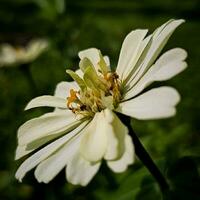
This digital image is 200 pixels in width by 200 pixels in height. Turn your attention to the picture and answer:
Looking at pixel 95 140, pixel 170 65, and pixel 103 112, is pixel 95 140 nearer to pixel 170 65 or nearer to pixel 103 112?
pixel 103 112

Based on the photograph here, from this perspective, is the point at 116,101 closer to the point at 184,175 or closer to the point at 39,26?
the point at 184,175

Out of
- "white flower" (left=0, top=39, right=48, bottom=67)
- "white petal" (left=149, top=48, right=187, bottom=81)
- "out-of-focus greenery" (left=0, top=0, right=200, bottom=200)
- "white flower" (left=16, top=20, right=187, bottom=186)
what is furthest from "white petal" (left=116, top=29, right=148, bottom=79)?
"white flower" (left=0, top=39, right=48, bottom=67)

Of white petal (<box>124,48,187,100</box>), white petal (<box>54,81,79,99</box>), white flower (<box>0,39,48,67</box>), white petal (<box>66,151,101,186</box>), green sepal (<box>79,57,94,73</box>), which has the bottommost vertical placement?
white flower (<box>0,39,48,67</box>)

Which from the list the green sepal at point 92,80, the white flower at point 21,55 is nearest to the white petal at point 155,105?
the green sepal at point 92,80

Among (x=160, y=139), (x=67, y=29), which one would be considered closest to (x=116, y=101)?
(x=160, y=139)

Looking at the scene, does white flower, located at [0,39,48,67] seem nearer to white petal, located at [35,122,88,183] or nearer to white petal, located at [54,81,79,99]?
white petal, located at [54,81,79,99]

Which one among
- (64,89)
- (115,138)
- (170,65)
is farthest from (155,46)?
(64,89)

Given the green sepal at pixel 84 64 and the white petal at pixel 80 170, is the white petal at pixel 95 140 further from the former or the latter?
the green sepal at pixel 84 64
